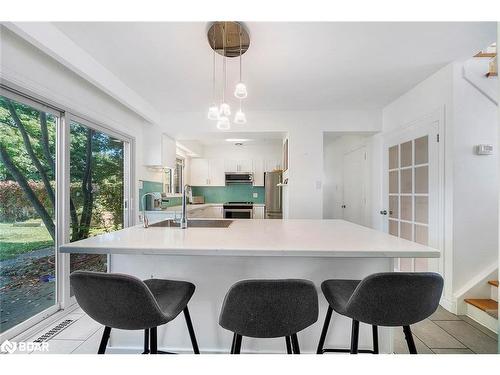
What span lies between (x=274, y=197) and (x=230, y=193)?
A: 1.45m

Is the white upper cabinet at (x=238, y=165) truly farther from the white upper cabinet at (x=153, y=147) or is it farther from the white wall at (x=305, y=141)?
the white upper cabinet at (x=153, y=147)

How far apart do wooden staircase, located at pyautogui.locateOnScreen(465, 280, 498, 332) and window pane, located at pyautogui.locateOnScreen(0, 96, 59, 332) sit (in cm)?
378

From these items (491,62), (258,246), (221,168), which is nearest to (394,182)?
(491,62)

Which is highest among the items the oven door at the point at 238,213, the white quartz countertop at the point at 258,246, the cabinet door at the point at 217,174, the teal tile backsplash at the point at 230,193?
the cabinet door at the point at 217,174

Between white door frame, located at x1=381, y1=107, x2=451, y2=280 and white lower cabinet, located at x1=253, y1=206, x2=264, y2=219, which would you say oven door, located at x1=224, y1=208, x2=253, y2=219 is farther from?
white door frame, located at x1=381, y1=107, x2=451, y2=280

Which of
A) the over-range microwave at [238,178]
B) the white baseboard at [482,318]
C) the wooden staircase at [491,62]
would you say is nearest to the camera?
the white baseboard at [482,318]

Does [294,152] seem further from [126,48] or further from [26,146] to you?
[26,146]

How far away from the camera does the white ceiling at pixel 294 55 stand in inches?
73.0

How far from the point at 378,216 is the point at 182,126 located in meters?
3.36

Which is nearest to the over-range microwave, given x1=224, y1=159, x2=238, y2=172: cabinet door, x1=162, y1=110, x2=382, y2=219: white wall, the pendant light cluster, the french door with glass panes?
x1=224, y1=159, x2=238, y2=172: cabinet door

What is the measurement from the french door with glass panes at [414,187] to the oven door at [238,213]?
9.14ft

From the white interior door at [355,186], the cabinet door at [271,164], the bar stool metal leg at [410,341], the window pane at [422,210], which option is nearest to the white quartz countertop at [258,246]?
the bar stool metal leg at [410,341]

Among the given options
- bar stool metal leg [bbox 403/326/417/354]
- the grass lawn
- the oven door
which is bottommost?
bar stool metal leg [bbox 403/326/417/354]

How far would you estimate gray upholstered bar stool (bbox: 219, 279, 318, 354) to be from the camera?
96 cm
